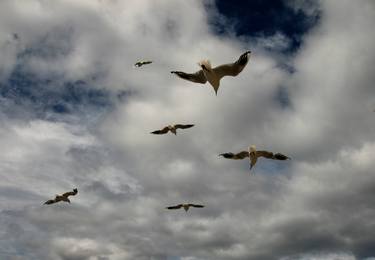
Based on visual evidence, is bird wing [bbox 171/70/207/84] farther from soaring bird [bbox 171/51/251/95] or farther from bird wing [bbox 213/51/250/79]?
bird wing [bbox 213/51/250/79]

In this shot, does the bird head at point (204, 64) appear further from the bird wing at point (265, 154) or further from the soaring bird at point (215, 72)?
the bird wing at point (265, 154)

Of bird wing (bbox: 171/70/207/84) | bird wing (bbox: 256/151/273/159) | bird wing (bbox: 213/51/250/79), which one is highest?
bird wing (bbox: 256/151/273/159)

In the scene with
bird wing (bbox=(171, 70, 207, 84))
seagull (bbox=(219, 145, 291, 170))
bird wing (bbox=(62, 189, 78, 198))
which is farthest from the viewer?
bird wing (bbox=(62, 189, 78, 198))

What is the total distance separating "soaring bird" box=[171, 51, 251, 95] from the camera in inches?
922

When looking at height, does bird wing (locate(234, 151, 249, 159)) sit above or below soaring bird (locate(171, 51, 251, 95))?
above

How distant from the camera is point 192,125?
47.5 meters

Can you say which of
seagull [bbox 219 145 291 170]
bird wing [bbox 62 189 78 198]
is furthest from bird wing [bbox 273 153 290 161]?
bird wing [bbox 62 189 78 198]

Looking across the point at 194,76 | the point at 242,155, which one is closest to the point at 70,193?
the point at 242,155

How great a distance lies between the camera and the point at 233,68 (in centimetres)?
2406

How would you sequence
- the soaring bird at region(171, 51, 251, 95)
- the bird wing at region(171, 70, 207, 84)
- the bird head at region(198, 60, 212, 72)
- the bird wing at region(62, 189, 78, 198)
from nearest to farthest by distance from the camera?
the soaring bird at region(171, 51, 251, 95), the bird head at region(198, 60, 212, 72), the bird wing at region(171, 70, 207, 84), the bird wing at region(62, 189, 78, 198)

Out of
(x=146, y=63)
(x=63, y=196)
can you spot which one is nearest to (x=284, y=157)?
(x=146, y=63)

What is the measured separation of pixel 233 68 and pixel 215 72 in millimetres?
1005

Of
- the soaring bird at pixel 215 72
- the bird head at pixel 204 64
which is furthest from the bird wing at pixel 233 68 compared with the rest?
the bird head at pixel 204 64

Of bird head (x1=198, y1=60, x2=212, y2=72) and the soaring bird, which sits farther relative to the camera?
bird head (x1=198, y1=60, x2=212, y2=72)
